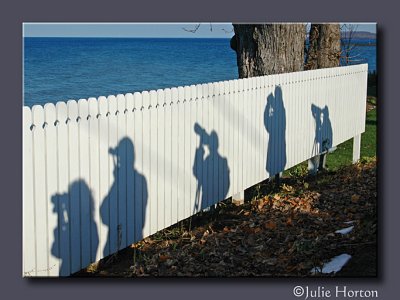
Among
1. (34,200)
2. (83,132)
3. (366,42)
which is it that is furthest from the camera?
(366,42)

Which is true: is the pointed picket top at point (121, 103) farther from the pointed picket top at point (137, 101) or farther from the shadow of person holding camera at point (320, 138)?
the shadow of person holding camera at point (320, 138)

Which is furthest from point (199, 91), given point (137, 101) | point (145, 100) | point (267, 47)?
point (267, 47)

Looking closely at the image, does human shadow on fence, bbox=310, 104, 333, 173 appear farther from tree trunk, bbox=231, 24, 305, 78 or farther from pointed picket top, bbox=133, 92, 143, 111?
pointed picket top, bbox=133, 92, 143, 111

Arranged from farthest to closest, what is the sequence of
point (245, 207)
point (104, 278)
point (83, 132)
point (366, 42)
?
point (245, 207) → point (366, 42) → point (104, 278) → point (83, 132)

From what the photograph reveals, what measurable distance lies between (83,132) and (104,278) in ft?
3.89

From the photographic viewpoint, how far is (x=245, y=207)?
7.89 m

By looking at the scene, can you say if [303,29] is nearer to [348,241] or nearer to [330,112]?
[330,112]

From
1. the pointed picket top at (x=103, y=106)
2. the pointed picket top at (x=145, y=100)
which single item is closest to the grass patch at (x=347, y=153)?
the pointed picket top at (x=145, y=100)

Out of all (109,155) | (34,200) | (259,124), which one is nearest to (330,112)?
(259,124)

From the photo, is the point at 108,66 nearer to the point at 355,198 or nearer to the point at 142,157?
the point at 142,157

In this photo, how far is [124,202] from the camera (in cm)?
591

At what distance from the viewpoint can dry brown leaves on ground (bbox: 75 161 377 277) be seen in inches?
239

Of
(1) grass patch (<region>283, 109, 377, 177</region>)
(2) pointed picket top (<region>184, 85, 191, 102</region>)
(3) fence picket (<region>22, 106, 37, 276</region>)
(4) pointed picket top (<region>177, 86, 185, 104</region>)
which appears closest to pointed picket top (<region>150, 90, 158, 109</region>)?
(4) pointed picket top (<region>177, 86, 185, 104</region>)

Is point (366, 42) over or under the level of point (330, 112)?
over
